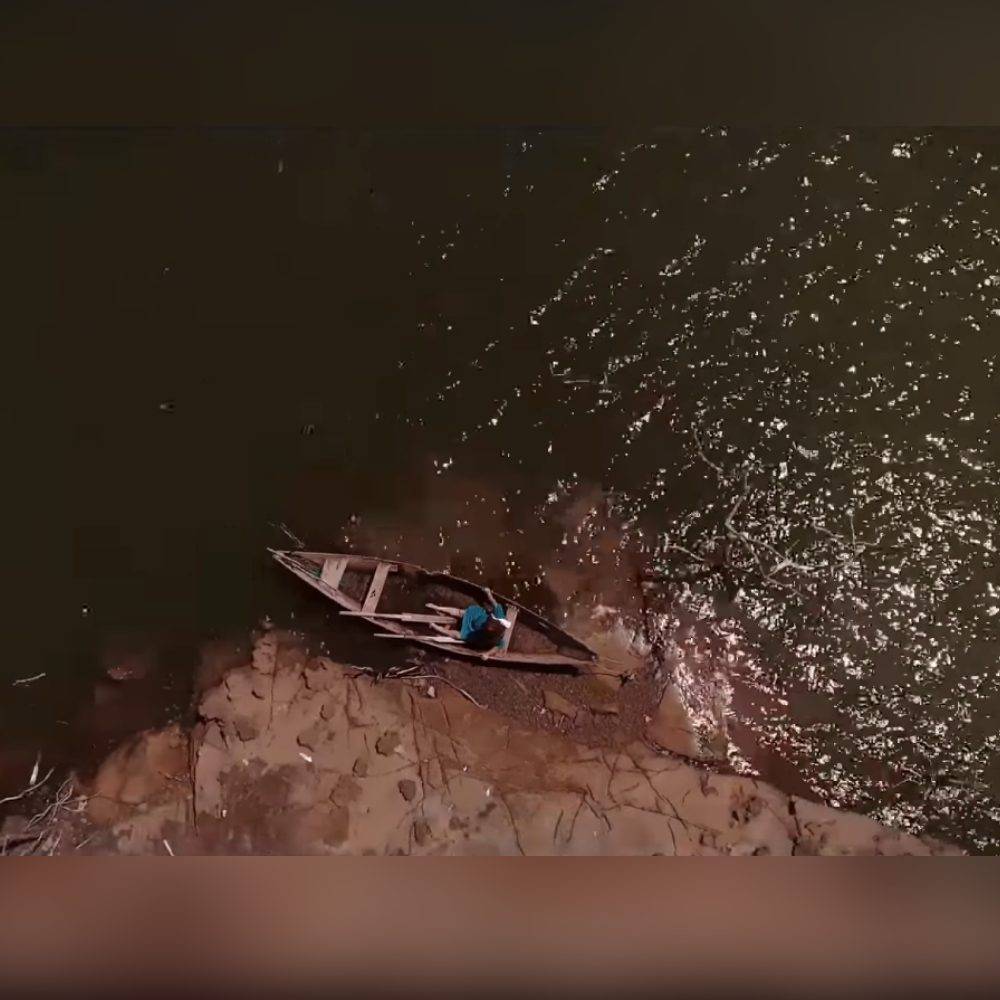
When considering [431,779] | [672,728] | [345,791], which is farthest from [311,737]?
[672,728]

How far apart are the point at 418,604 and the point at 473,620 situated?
0.58 ft

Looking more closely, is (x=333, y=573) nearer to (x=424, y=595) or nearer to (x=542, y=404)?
(x=424, y=595)

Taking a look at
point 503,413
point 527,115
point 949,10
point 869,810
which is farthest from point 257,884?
point 949,10

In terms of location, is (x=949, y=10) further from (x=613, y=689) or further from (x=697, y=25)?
(x=613, y=689)

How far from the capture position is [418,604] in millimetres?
2332

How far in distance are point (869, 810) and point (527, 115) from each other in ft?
7.36

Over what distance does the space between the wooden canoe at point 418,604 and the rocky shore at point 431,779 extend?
7cm

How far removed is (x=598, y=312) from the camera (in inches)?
97.0

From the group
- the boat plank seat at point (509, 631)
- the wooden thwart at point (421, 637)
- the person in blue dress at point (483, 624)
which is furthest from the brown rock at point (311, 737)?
the boat plank seat at point (509, 631)

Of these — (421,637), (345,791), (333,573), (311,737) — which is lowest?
(345,791)

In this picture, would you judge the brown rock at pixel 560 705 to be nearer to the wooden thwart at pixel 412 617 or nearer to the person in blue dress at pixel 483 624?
the person in blue dress at pixel 483 624

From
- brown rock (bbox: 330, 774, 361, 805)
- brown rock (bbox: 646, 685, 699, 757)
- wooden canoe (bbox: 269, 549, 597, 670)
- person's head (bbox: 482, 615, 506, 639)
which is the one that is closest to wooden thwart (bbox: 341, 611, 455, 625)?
wooden canoe (bbox: 269, 549, 597, 670)

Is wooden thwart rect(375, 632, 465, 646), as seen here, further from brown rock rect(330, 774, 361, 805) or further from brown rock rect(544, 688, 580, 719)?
brown rock rect(330, 774, 361, 805)

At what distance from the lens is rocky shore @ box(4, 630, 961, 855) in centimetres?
223
